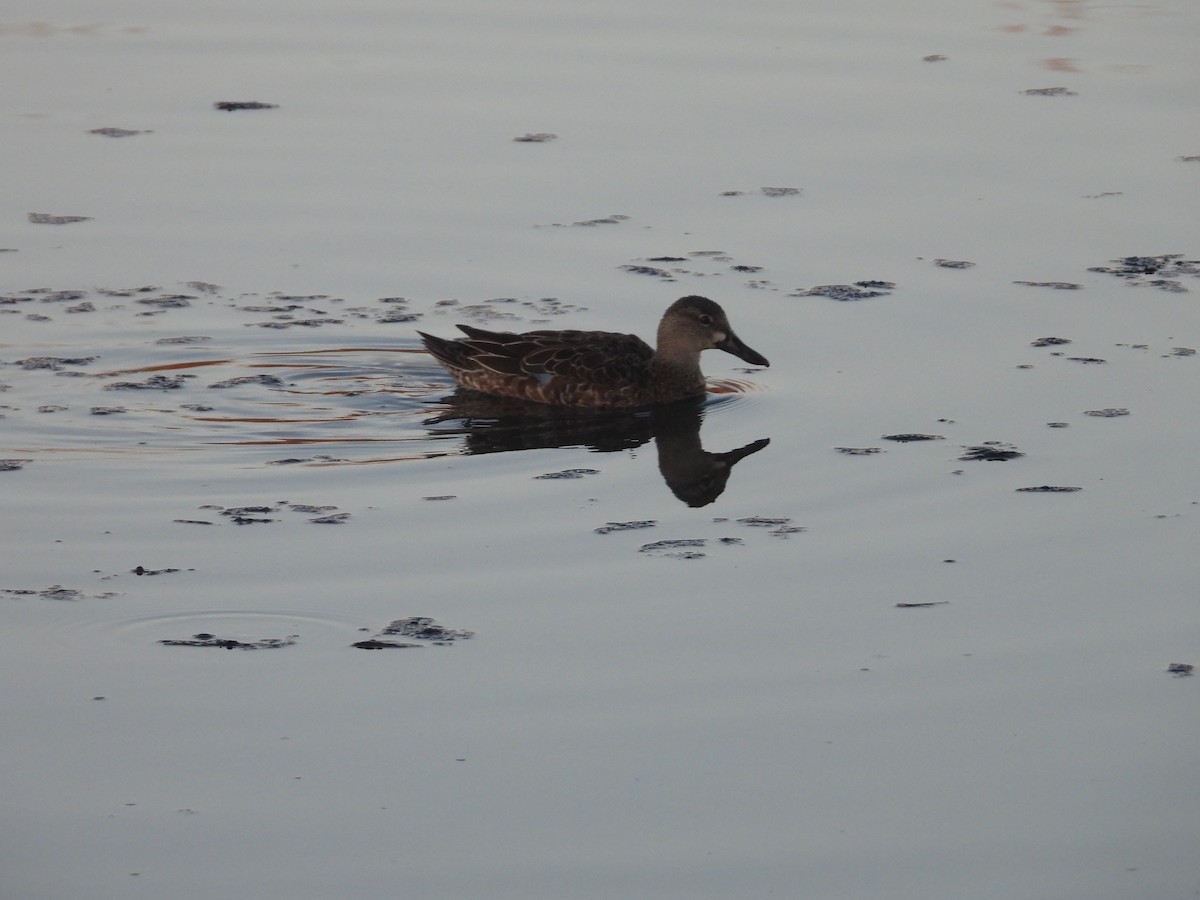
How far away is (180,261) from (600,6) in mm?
7880

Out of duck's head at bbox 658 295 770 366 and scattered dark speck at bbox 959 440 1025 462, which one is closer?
scattered dark speck at bbox 959 440 1025 462

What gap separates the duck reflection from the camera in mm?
9002

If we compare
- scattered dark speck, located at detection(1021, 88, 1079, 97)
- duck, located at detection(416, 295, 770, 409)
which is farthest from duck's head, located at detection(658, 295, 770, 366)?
scattered dark speck, located at detection(1021, 88, 1079, 97)

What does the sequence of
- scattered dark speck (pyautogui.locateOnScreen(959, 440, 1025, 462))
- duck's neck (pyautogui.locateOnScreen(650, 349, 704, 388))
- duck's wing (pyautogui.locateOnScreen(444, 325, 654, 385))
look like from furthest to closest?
duck's neck (pyautogui.locateOnScreen(650, 349, 704, 388))
duck's wing (pyautogui.locateOnScreen(444, 325, 654, 385))
scattered dark speck (pyautogui.locateOnScreen(959, 440, 1025, 462))

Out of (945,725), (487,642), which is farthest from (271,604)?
(945,725)

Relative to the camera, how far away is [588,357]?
1013cm

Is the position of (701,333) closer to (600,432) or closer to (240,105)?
(600,432)

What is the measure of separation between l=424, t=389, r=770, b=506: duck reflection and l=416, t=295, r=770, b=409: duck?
103mm

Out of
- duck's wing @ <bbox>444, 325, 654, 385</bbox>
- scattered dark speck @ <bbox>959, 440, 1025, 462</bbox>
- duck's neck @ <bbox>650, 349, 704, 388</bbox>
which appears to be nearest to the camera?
scattered dark speck @ <bbox>959, 440, 1025, 462</bbox>

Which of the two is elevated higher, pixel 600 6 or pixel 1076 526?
pixel 600 6

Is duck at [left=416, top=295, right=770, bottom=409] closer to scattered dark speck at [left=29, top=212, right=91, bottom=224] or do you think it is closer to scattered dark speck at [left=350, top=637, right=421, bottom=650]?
scattered dark speck at [left=29, top=212, right=91, bottom=224]

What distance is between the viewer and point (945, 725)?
20.2 ft

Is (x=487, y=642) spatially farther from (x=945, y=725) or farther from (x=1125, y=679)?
(x=1125, y=679)

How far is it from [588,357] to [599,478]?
148 centimetres
